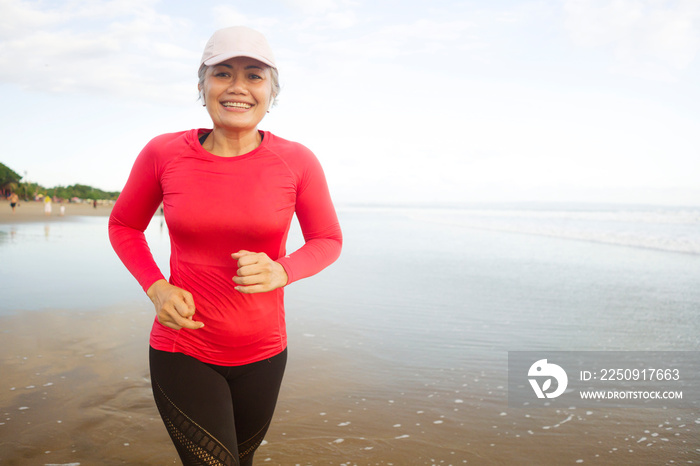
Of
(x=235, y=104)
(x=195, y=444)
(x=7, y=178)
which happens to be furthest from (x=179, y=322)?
(x=7, y=178)

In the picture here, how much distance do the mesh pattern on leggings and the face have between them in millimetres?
946

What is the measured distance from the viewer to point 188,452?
174cm

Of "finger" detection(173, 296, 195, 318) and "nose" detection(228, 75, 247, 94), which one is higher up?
"nose" detection(228, 75, 247, 94)

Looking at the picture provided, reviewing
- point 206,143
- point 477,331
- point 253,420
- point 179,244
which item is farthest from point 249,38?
point 477,331

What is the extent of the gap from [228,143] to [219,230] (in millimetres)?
317

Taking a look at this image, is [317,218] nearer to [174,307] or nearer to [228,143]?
[228,143]

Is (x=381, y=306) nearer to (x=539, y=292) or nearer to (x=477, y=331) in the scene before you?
(x=477, y=331)

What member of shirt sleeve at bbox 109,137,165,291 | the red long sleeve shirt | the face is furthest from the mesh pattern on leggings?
the face

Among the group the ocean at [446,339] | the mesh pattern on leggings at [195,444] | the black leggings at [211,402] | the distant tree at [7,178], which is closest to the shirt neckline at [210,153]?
the black leggings at [211,402]

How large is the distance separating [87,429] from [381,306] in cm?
408

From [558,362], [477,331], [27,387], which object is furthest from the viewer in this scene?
[477,331]

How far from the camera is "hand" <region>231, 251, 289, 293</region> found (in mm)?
1629

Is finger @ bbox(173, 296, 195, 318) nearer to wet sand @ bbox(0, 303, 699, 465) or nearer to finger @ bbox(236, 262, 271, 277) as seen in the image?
finger @ bbox(236, 262, 271, 277)

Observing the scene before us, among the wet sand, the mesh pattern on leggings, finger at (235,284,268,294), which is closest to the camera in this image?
finger at (235,284,268,294)
